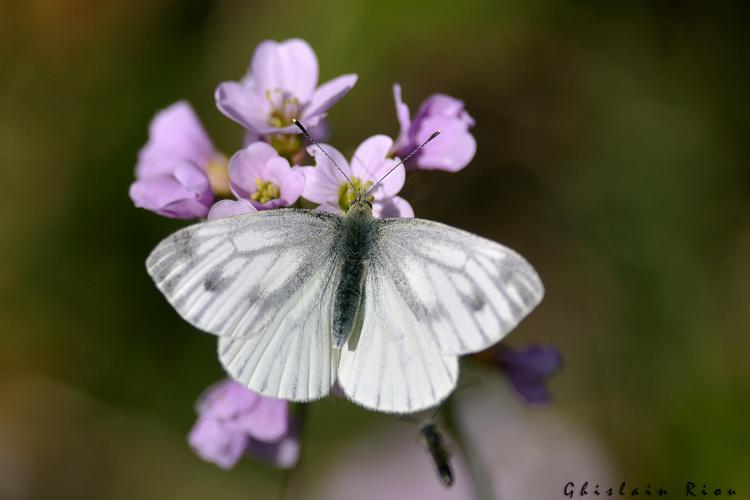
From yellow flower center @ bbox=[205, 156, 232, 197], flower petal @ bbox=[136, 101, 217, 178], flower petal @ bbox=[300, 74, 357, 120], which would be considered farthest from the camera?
flower petal @ bbox=[136, 101, 217, 178]

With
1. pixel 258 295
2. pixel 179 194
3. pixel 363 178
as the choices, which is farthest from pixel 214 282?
pixel 363 178

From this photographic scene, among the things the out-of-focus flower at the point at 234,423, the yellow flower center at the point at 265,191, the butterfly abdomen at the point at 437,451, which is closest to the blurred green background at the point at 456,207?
the out-of-focus flower at the point at 234,423

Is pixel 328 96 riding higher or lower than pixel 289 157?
higher

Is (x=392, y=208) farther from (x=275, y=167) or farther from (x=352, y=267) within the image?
(x=275, y=167)

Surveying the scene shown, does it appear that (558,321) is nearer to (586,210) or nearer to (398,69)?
(586,210)

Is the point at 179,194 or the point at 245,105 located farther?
the point at 245,105

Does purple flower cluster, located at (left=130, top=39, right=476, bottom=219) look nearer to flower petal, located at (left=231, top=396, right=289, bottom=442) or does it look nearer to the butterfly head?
the butterfly head

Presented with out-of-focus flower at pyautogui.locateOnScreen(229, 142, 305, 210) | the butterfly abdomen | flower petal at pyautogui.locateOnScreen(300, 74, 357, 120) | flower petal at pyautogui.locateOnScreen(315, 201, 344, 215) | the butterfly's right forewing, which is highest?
flower petal at pyautogui.locateOnScreen(300, 74, 357, 120)

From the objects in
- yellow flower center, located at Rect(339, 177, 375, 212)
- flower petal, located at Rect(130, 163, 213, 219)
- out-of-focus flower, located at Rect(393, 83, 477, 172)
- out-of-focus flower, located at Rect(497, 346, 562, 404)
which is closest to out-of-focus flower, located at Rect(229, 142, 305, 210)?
flower petal, located at Rect(130, 163, 213, 219)

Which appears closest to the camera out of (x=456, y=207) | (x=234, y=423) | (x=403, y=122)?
(x=403, y=122)
